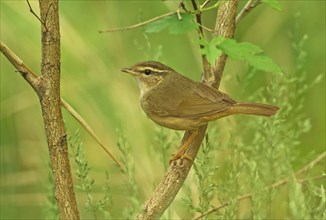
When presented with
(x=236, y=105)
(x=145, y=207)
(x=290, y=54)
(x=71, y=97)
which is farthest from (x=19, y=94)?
(x=145, y=207)

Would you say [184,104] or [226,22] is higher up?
[226,22]

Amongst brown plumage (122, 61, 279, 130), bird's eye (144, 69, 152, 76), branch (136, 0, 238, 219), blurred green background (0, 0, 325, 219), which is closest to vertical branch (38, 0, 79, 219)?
branch (136, 0, 238, 219)

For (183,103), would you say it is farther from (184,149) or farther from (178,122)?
(184,149)

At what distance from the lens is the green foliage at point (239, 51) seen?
2.17 meters

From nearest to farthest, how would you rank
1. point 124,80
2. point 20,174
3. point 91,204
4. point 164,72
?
point 91,204 < point 164,72 < point 20,174 < point 124,80

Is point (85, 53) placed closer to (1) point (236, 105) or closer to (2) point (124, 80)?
(2) point (124, 80)

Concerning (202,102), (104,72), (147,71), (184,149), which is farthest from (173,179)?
(104,72)

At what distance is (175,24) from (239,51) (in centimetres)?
20

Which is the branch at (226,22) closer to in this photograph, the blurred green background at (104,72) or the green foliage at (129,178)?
the green foliage at (129,178)

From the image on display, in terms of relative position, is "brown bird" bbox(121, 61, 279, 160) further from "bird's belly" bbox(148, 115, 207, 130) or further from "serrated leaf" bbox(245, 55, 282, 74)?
"serrated leaf" bbox(245, 55, 282, 74)

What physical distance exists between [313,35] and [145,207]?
2919 millimetres

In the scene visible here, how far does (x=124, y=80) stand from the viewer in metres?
4.91

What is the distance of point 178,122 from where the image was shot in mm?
3012

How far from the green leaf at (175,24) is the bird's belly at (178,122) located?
68 cm
